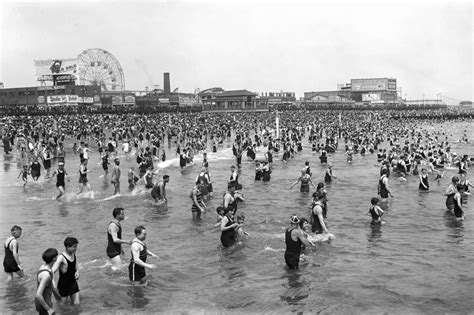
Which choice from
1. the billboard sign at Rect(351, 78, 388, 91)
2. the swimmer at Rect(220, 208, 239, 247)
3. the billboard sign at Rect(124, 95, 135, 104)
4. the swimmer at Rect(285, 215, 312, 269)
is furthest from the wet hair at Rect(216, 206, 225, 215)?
the billboard sign at Rect(351, 78, 388, 91)

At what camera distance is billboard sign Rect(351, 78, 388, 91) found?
481 feet

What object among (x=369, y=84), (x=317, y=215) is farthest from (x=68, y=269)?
(x=369, y=84)

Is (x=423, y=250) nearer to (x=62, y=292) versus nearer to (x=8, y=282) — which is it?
(x=62, y=292)

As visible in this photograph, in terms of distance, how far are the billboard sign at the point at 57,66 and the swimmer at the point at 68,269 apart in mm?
86530

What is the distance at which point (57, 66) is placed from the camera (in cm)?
8806

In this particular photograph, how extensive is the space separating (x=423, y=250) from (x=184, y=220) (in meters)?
6.72

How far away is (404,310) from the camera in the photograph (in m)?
7.57

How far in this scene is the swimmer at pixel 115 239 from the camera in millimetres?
8203

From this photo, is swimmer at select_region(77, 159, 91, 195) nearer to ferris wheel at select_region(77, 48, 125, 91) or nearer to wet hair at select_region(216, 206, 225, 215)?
wet hair at select_region(216, 206, 225, 215)

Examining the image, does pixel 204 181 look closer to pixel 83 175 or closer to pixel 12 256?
pixel 83 175

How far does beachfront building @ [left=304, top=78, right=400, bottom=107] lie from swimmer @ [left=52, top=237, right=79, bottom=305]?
123 m

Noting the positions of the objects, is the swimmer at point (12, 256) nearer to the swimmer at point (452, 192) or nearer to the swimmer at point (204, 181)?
the swimmer at point (204, 181)

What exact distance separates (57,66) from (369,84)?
98871mm

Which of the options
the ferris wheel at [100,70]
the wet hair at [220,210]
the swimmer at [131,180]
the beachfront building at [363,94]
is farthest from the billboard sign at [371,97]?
the wet hair at [220,210]
